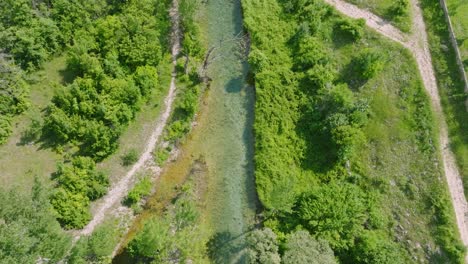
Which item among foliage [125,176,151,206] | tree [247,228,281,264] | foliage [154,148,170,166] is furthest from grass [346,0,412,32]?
foliage [125,176,151,206]

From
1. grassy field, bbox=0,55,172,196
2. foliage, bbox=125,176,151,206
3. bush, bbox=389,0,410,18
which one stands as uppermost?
bush, bbox=389,0,410,18

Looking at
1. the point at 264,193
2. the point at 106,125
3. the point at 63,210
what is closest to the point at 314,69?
the point at 264,193

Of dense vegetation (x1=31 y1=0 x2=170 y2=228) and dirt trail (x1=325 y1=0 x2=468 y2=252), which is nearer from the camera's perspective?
dense vegetation (x1=31 y1=0 x2=170 y2=228)

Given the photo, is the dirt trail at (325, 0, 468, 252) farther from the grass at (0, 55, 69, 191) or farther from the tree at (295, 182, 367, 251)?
the grass at (0, 55, 69, 191)

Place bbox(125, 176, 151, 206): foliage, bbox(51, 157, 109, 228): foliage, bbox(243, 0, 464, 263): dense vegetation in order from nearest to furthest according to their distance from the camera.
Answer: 1. bbox(51, 157, 109, 228): foliage
2. bbox(243, 0, 464, 263): dense vegetation
3. bbox(125, 176, 151, 206): foliage

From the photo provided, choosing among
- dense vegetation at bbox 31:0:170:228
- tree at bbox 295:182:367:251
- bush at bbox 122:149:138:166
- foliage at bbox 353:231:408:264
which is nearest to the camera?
foliage at bbox 353:231:408:264

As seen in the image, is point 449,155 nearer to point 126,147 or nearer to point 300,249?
point 300,249
